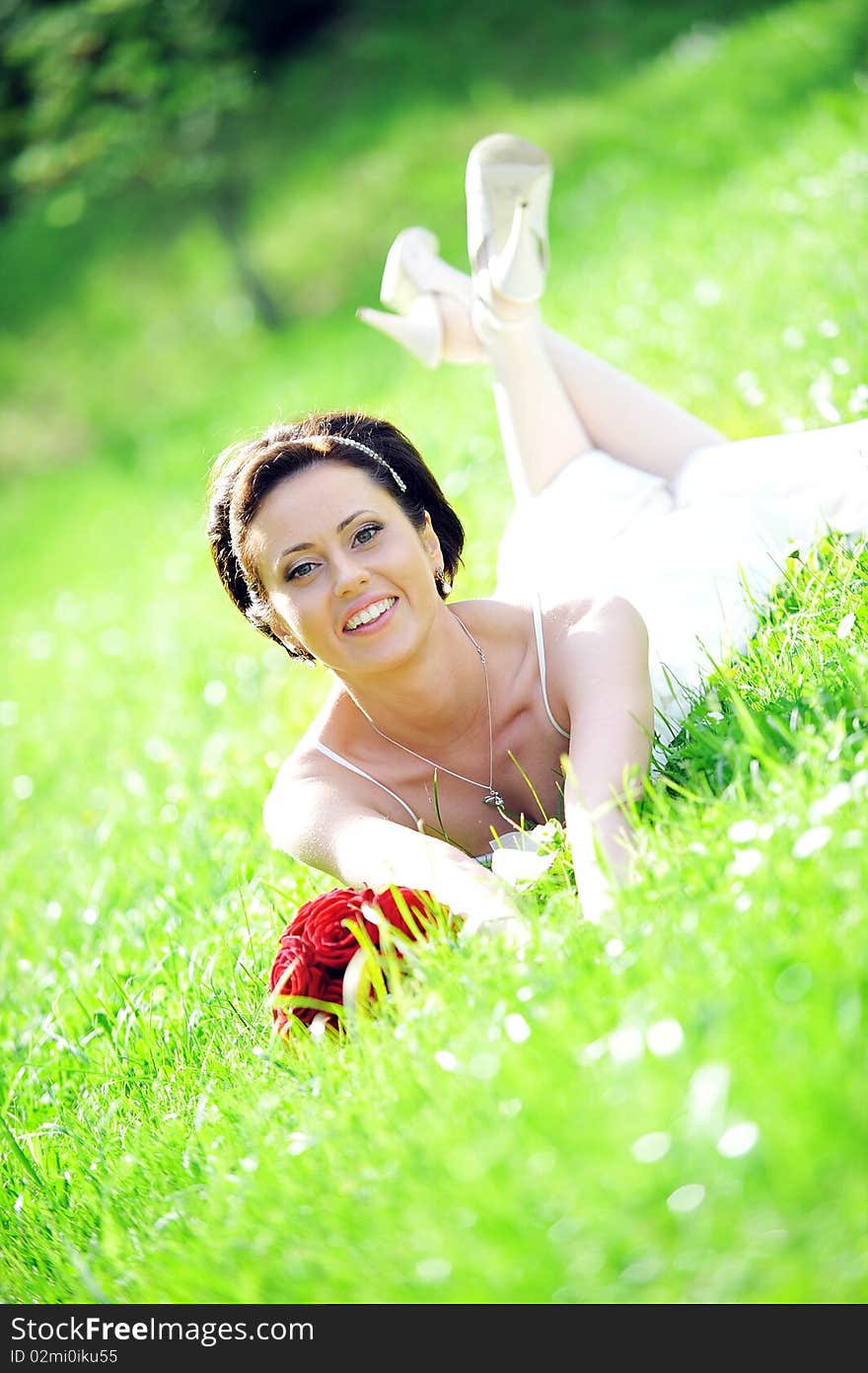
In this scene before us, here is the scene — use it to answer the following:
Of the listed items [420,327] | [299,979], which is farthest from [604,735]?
[420,327]

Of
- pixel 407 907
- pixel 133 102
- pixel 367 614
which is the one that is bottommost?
pixel 407 907

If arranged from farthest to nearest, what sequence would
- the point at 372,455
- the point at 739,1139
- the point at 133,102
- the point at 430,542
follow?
the point at 133,102, the point at 430,542, the point at 372,455, the point at 739,1139

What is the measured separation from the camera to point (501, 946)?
2881 mm

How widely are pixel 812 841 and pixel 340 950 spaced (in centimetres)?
127

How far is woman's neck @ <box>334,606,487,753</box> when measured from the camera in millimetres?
3668

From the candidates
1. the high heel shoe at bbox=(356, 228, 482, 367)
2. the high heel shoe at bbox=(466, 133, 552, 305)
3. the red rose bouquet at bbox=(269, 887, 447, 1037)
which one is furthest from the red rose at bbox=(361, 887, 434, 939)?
the high heel shoe at bbox=(356, 228, 482, 367)

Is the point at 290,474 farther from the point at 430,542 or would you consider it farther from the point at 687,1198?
the point at 687,1198

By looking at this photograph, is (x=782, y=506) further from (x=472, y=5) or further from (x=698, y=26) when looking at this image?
(x=472, y=5)

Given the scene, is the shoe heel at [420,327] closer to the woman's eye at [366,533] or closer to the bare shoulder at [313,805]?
the woman's eye at [366,533]

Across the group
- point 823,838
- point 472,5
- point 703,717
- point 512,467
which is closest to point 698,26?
point 472,5

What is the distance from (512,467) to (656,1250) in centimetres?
346

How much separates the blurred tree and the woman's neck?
43.8 ft

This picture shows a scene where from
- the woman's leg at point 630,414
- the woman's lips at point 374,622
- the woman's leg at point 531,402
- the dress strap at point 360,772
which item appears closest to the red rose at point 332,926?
the dress strap at point 360,772

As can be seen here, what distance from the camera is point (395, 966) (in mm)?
3021
